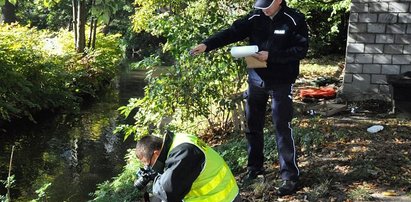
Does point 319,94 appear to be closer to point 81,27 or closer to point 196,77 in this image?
point 196,77

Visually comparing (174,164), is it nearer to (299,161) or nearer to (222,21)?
(299,161)

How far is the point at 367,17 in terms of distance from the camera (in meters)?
7.97

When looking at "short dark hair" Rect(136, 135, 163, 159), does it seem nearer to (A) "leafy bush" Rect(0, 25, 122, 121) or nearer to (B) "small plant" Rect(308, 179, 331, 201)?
(B) "small plant" Rect(308, 179, 331, 201)


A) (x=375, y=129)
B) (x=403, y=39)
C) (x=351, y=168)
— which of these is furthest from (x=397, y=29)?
(x=351, y=168)

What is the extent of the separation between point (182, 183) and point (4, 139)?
858 centimetres

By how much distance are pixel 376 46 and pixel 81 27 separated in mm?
12240

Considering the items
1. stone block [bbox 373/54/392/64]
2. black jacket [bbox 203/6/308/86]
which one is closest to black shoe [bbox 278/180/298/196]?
black jacket [bbox 203/6/308/86]

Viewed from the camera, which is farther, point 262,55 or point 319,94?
point 319,94

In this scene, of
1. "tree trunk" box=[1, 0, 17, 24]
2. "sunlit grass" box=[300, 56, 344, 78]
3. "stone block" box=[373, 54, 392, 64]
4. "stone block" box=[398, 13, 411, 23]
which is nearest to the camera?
"stone block" box=[398, 13, 411, 23]

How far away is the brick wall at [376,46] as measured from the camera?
25.7 ft

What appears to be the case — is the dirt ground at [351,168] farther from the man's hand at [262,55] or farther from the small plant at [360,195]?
the man's hand at [262,55]

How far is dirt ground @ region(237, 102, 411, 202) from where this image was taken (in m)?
4.62

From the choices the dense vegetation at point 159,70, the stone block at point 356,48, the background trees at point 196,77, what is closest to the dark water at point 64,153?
the dense vegetation at point 159,70

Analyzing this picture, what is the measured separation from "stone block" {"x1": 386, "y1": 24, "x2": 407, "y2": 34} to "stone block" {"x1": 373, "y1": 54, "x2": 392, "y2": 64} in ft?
1.28
